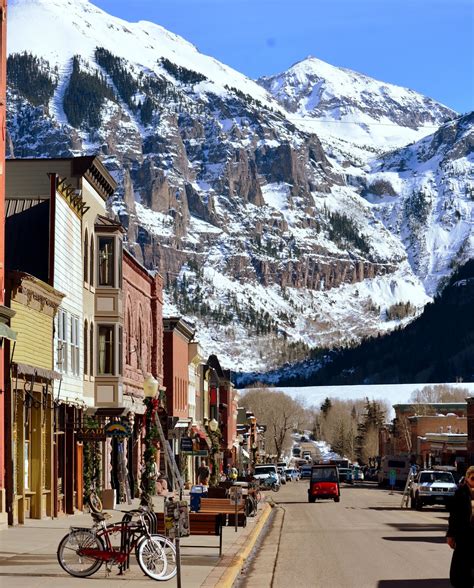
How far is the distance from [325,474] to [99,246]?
26734mm

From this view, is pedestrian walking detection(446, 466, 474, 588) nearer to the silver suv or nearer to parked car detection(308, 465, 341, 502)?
the silver suv

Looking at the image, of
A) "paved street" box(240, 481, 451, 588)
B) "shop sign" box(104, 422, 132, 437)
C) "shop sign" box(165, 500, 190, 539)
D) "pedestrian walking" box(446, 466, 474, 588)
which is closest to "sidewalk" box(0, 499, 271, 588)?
"paved street" box(240, 481, 451, 588)

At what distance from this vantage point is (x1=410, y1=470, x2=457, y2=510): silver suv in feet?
203

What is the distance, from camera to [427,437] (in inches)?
6166

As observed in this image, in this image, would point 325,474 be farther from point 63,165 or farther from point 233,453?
point 233,453

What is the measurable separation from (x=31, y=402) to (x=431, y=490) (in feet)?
87.8

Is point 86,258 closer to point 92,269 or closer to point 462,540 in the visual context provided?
point 92,269

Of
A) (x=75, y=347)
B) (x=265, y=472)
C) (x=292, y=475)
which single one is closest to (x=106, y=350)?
(x=75, y=347)

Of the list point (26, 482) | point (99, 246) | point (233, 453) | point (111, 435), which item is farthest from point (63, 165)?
point (233, 453)

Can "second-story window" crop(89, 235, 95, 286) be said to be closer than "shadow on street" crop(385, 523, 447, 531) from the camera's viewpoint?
No

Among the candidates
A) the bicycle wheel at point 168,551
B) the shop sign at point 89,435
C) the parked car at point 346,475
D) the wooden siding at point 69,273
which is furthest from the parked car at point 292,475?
the bicycle wheel at point 168,551

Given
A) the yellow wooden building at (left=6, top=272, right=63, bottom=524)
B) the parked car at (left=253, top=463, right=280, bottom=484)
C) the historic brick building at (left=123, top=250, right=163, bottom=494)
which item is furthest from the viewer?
the parked car at (left=253, top=463, right=280, bottom=484)

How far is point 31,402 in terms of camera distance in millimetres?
40531

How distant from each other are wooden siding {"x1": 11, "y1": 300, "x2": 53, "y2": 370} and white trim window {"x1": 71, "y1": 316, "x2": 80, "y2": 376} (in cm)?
564
